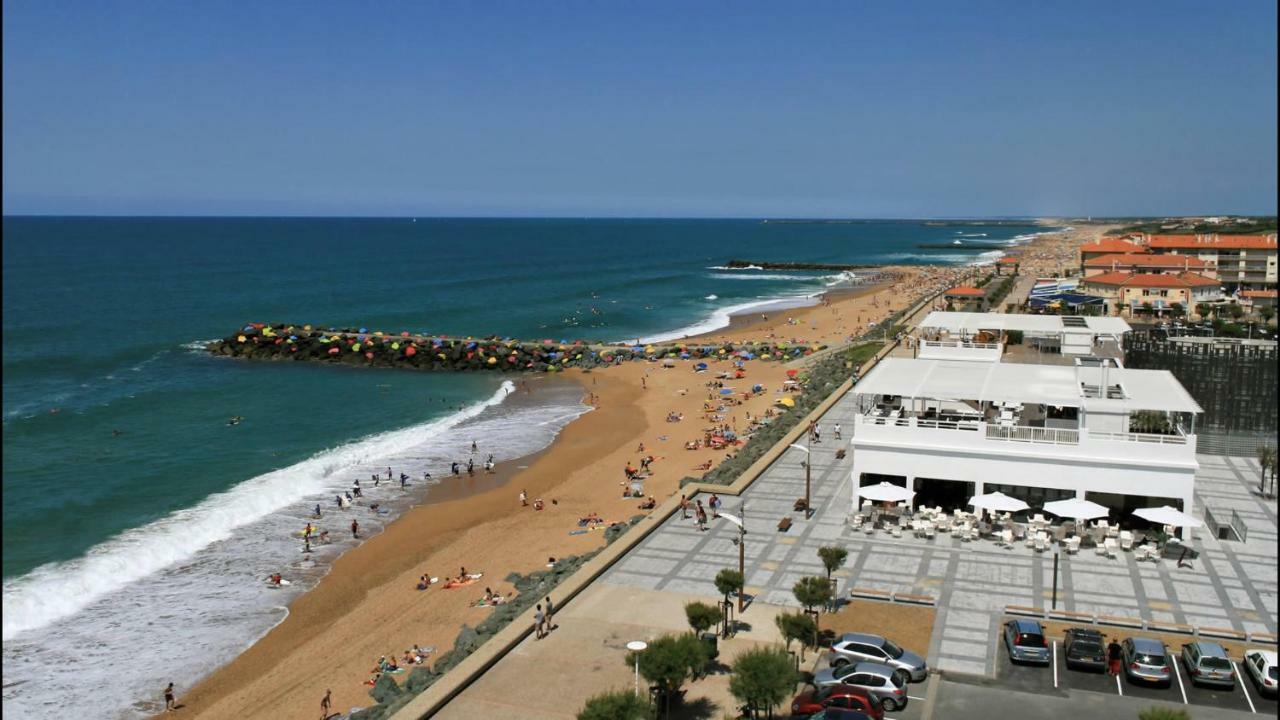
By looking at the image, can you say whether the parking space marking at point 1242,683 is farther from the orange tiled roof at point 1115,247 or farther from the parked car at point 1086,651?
the orange tiled roof at point 1115,247

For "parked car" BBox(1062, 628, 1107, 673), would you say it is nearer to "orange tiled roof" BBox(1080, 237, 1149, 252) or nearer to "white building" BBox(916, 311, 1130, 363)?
"white building" BBox(916, 311, 1130, 363)

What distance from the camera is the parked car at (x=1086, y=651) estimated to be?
1669 cm

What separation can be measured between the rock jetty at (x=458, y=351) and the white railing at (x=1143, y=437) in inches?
1414

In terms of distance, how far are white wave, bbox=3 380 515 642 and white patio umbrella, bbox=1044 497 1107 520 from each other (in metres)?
24.2

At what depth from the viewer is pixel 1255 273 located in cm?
7531

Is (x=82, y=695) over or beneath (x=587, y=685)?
beneath

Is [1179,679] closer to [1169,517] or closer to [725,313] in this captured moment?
[1169,517]

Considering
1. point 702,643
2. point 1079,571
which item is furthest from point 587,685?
point 1079,571

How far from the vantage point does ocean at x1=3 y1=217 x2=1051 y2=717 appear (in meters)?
23.5

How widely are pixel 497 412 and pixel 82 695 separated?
29.1 metres

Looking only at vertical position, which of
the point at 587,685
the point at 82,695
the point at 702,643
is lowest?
the point at 82,695

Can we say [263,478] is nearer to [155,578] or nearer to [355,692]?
[155,578]

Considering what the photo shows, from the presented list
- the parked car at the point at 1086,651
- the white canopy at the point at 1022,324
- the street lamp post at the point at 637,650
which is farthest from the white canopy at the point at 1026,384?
the street lamp post at the point at 637,650

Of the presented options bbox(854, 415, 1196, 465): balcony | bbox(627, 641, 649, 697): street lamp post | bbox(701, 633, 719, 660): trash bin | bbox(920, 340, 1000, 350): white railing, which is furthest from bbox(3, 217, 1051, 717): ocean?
bbox(920, 340, 1000, 350): white railing
